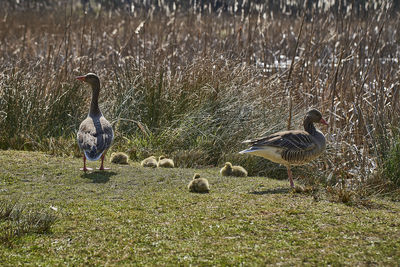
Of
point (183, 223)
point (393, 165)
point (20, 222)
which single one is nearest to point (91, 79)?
point (20, 222)

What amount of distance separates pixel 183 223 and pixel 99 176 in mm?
2357

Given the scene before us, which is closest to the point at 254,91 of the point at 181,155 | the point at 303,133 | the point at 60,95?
the point at 181,155

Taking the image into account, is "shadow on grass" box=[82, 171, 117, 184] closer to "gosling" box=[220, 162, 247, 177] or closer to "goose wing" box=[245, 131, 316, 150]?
"gosling" box=[220, 162, 247, 177]

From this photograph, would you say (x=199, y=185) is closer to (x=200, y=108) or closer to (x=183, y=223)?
(x=183, y=223)

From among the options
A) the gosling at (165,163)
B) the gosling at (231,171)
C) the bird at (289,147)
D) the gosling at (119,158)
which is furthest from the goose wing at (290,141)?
the gosling at (119,158)

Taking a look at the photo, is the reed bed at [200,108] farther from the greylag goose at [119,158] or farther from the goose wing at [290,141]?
the goose wing at [290,141]

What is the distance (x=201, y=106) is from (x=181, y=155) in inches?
48.1

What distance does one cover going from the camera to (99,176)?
7.30 m

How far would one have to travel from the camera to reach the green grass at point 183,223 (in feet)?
14.6

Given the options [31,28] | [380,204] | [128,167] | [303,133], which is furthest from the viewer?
[31,28]

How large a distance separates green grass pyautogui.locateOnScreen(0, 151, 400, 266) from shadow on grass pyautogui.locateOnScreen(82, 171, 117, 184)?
0.01 m

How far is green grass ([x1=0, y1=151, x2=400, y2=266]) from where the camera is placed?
445 cm

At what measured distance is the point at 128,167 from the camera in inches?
314

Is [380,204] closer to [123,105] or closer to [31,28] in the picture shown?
[123,105]
